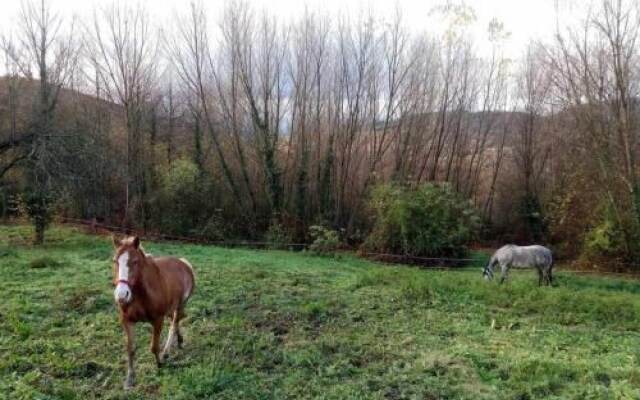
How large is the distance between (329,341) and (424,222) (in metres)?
14.4

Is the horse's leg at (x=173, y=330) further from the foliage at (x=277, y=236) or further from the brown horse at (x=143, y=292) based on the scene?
the foliage at (x=277, y=236)

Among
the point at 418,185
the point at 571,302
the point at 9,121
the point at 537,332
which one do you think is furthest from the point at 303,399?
the point at 9,121

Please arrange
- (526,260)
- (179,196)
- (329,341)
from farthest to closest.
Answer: (179,196) → (526,260) → (329,341)

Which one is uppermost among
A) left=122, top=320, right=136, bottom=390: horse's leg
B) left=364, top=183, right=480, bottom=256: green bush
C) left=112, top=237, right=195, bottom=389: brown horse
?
left=364, top=183, right=480, bottom=256: green bush

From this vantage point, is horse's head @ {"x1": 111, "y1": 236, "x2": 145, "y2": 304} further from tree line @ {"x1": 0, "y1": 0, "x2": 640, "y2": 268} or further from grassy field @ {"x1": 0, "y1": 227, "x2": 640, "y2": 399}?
tree line @ {"x1": 0, "y1": 0, "x2": 640, "y2": 268}

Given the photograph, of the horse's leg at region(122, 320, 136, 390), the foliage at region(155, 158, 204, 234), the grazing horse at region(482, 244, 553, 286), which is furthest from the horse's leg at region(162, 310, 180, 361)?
the foliage at region(155, 158, 204, 234)

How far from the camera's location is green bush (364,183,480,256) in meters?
20.6

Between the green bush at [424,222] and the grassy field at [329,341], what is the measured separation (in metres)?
8.56

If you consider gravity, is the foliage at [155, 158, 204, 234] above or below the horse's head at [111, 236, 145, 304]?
above

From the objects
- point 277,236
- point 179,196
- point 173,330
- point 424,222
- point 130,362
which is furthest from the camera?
point 179,196

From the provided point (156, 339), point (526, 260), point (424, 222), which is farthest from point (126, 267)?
point (424, 222)

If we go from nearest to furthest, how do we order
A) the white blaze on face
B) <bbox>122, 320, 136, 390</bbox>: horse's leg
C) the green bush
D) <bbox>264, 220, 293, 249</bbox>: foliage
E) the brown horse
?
1. the white blaze on face
2. the brown horse
3. <bbox>122, 320, 136, 390</bbox>: horse's leg
4. the green bush
5. <bbox>264, 220, 293, 249</bbox>: foliage

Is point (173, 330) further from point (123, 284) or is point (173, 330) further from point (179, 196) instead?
point (179, 196)

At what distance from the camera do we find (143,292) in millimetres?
5859
